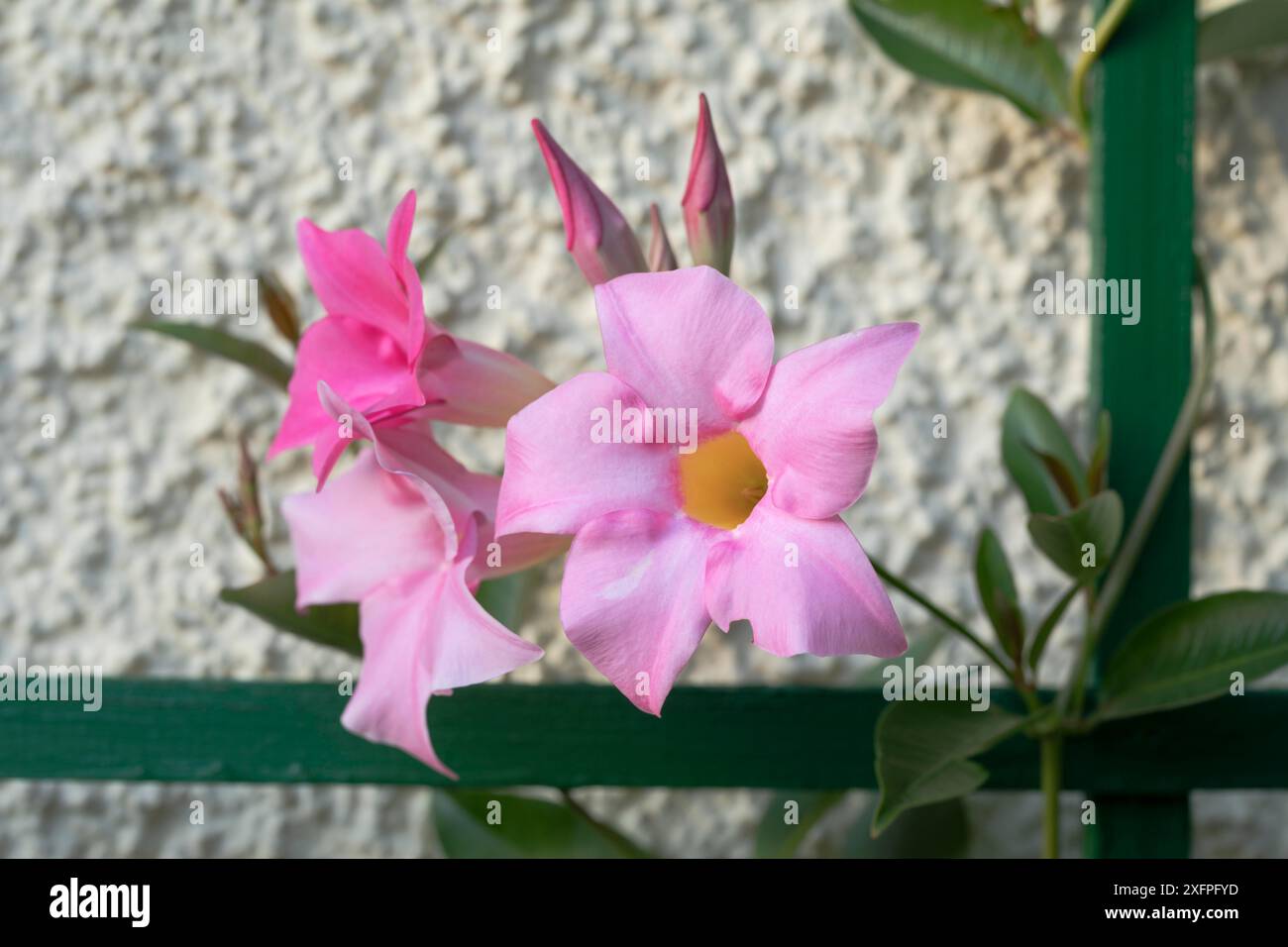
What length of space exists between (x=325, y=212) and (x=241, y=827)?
1.13ft

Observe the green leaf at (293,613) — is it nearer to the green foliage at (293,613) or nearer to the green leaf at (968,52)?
the green foliage at (293,613)

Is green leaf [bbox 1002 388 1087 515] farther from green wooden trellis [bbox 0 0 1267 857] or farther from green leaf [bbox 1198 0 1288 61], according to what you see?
green leaf [bbox 1198 0 1288 61]

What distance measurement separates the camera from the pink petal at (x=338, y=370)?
0.32 metres

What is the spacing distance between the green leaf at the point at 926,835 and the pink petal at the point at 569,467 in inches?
11.5

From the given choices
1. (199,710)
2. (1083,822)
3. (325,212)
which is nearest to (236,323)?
(325,212)

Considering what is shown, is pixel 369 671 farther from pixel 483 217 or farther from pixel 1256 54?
pixel 1256 54

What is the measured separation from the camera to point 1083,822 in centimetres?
44

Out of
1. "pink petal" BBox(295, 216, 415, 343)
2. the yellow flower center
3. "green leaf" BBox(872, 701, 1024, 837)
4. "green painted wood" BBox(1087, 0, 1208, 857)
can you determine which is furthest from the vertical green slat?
"pink petal" BBox(295, 216, 415, 343)

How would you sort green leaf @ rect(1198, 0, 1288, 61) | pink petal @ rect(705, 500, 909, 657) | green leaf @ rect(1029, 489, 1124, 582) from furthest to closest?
green leaf @ rect(1198, 0, 1288, 61), green leaf @ rect(1029, 489, 1124, 582), pink petal @ rect(705, 500, 909, 657)

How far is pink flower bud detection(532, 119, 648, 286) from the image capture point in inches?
12.2

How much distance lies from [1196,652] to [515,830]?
318 mm

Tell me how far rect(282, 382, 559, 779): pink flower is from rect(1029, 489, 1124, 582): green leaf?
7.4 inches

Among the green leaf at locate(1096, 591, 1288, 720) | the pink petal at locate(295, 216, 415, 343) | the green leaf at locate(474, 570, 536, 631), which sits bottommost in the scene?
the green leaf at locate(1096, 591, 1288, 720)

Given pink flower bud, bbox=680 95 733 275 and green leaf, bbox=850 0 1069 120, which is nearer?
pink flower bud, bbox=680 95 733 275
